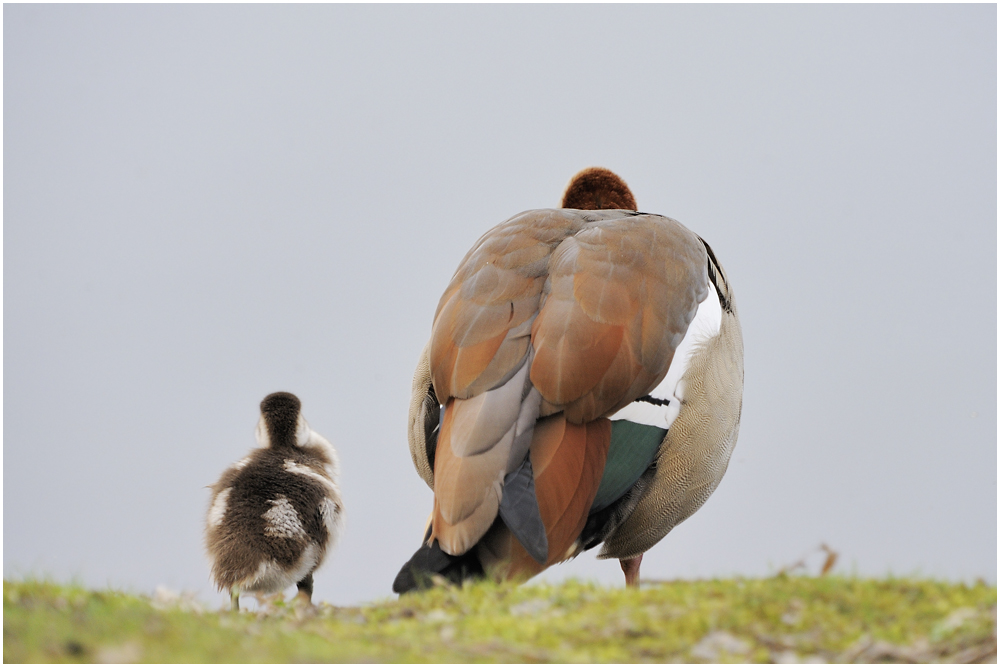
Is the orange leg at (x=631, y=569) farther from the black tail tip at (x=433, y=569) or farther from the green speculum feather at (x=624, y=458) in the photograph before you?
the black tail tip at (x=433, y=569)

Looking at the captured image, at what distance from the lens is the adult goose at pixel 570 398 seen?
12.0 ft

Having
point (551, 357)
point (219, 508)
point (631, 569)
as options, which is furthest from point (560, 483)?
point (219, 508)

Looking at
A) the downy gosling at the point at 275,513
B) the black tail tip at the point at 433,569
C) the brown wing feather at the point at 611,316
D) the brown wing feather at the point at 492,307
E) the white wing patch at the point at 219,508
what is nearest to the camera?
the black tail tip at the point at 433,569

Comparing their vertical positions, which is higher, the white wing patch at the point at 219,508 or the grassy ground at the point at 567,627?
the grassy ground at the point at 567,627

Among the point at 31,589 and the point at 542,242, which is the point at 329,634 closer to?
the point at 31,589

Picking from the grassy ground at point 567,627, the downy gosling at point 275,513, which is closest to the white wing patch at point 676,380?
the grassy ground at point 567,627

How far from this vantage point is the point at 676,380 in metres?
4.20

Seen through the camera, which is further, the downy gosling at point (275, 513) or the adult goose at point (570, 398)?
the downy gosling at point (275, 513)

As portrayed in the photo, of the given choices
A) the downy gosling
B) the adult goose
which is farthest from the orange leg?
the downy gosling

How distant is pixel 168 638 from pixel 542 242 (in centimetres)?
259

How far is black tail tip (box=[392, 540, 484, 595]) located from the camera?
3654mm

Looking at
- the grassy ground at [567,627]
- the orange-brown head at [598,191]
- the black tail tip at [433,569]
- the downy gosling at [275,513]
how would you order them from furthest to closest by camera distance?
1. the orange-brown head at [598,191]
2. the downy gosling at [275,513]
3. the black tail tip at [433,569]
4. the grassy ground at [567,627]

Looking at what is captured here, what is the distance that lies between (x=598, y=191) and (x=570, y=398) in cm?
337

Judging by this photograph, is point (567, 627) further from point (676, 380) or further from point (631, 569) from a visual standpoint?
point (631, 569)
